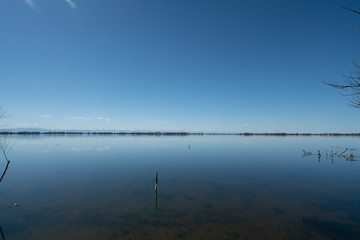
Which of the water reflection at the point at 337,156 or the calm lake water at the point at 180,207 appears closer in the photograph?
the calm lake water at the point at 180,207

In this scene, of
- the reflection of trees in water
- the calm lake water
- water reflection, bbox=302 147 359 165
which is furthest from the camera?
water reflection, bbox=302 147 359 165

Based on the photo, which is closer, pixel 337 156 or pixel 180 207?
pixel 180 207

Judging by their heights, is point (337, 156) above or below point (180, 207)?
above

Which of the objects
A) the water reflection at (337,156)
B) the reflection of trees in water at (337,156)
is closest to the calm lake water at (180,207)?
the reflection of trees in water at (337,156)

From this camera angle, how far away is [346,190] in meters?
14.1

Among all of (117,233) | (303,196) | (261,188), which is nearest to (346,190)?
(303,196)

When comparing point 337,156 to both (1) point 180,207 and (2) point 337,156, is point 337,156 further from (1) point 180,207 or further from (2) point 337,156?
(1) point 180,207

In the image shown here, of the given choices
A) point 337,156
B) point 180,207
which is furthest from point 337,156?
point 180,207

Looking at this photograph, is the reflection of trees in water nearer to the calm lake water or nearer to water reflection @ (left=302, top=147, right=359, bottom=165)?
water reflection @ (left=302, top=147, right=359, bottom=165)

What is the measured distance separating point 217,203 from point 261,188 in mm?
5541

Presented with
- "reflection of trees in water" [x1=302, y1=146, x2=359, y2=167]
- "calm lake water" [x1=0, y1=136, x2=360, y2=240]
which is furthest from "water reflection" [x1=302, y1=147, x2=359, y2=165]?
"calm lake water" [x1=0, y1=136, x2=360, y2=240]

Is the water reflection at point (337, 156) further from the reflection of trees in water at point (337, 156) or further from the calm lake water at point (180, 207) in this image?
the calm lake water at point (180, 207)

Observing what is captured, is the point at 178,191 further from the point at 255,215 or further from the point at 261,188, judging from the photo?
the point at 261,188

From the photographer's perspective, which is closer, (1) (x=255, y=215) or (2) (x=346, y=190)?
(1) (x=255, y=215)
